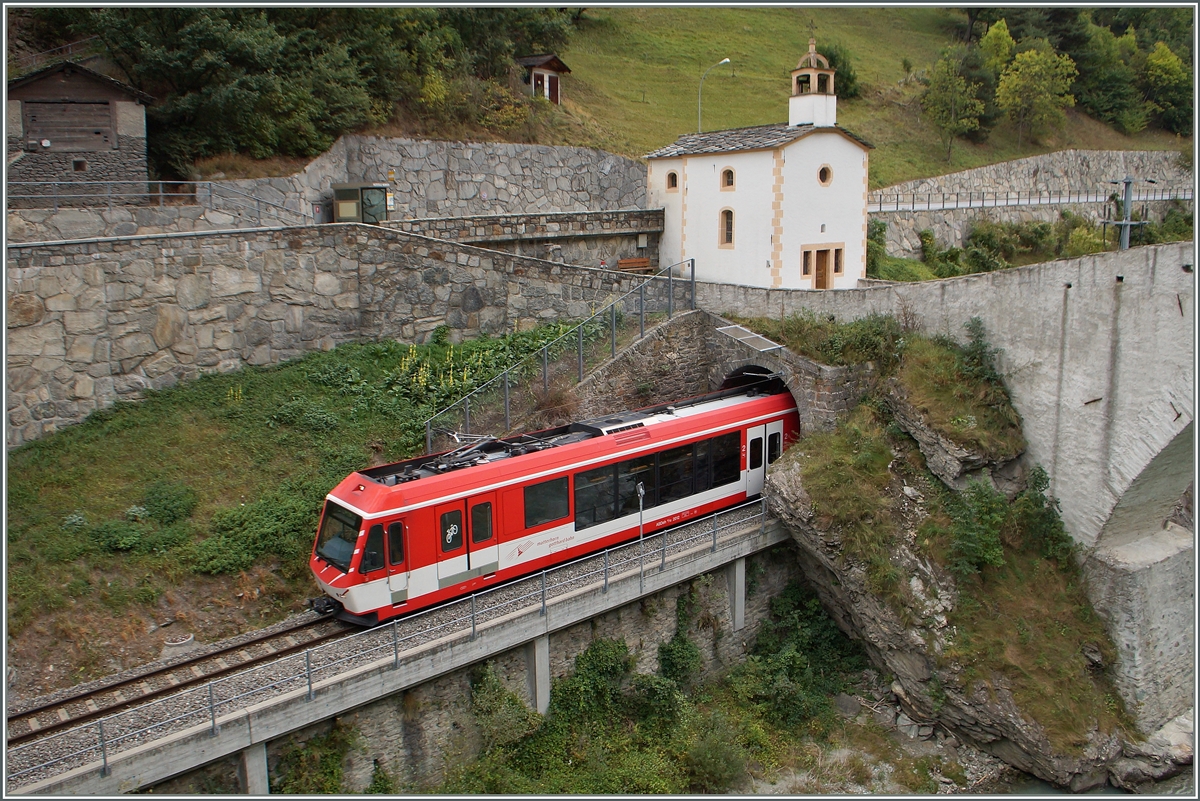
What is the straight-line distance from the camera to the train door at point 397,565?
1363 cm

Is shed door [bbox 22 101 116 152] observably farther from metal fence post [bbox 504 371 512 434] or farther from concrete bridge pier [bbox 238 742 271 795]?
concrete bridge pier [bbox 238 742 271 795]

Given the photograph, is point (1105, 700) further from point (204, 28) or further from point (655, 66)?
point (655, 66)

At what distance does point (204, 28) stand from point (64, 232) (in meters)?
6.36

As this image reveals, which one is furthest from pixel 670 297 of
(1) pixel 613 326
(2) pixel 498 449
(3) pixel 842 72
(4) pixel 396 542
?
(3) pixel 842 72

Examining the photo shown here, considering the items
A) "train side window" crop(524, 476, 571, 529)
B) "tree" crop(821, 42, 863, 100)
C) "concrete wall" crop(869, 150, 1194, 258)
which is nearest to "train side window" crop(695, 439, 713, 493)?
"train side window" crop(524, 476, 571, 529)

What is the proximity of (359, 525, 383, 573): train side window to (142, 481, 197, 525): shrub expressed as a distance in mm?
4219

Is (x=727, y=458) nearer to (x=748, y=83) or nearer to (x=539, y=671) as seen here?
(x=539, y=671)

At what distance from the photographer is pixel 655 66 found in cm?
5109

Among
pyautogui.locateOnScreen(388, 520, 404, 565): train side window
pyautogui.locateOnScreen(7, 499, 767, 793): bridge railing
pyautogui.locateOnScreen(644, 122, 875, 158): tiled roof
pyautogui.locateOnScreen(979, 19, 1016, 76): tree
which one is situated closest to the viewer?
pyautogui.locateOnScreen(7, 499, 767, 793): bridge railing

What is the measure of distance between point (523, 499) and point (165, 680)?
5.59m

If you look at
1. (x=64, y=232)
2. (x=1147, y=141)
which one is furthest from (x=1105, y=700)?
(x=1147, y=141)

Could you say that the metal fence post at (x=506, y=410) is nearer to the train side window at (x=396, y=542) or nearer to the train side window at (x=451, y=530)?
the train side window at (x=451, y=530)

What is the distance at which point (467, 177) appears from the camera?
1156 inches

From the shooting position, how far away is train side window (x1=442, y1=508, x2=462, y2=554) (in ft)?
46.6
